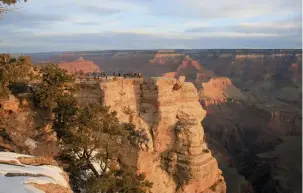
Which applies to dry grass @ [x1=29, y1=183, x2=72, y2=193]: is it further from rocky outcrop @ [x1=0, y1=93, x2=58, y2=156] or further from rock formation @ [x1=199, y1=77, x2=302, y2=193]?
rock formation @ [x1=199, y1=77, x2=302, y2=193]

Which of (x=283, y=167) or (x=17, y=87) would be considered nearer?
(x=17, y=87)

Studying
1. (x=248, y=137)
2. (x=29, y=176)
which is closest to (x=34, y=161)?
(x=29, y=176)

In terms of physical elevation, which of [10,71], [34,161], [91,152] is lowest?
[91,152]

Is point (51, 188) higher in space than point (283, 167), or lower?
higher

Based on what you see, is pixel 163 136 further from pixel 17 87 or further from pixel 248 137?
pixel 248 137

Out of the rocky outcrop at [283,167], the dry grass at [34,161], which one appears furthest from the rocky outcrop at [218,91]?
the dry grass at [34,161]

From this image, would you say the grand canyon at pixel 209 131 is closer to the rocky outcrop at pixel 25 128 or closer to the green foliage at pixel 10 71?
the rocky outcrop at pixel 25 128

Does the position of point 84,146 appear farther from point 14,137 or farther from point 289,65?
point 289,65

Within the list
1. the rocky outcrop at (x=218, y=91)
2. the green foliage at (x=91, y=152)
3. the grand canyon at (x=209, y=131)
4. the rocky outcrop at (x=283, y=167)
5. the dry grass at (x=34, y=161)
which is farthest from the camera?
the rocky outcrop at (x=218, y=91)
